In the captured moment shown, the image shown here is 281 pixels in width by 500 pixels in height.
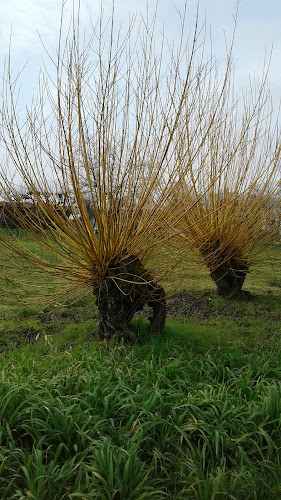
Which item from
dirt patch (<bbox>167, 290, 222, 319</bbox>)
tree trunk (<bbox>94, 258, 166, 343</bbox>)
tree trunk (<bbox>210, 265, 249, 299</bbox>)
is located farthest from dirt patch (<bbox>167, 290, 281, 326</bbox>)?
tree trunk (<bbox>94, 258, 166, 343</bbox>)

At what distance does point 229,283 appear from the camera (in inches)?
269

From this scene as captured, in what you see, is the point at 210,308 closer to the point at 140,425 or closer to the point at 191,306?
the point at 191,306

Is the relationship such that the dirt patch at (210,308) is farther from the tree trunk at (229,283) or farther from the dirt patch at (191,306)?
the tree trunk at (229,283)

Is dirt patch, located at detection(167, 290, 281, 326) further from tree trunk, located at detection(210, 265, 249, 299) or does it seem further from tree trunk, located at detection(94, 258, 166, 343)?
tree trunk, located at detection(94, 258, 166, 343)

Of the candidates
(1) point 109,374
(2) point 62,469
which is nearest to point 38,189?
(1) point 109,374

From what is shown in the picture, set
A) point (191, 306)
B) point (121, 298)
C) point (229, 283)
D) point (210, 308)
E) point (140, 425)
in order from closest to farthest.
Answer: point (140, 425) → point (121, 298) → point (210, 308) → point (191, 306) → point (229, 283)

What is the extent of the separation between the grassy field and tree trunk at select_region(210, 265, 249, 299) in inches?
93.8

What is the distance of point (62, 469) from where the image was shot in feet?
7.53

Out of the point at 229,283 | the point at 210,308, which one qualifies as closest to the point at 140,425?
the point at 210,308

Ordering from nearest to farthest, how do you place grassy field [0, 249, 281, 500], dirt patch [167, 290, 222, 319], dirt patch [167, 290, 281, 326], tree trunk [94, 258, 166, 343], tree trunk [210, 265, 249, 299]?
grassy field [0, 249, 281, 500]
tree trunk [94, 258, 166, 343]
dirt patch [167, 290, 281, 326]
dirt patch [167, 290, 222, 319]
tree trunk [210, 265, 249, 299]

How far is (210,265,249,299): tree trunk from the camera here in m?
6.68

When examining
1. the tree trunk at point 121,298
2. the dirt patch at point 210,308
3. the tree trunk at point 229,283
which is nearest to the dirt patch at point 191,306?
the dirt patch at point 210,308

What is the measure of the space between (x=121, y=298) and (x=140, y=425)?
1761 millimetres

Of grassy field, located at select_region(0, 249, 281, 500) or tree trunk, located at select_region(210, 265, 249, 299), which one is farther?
tree trunk, located at select_region(210, 265, 249, 299)
